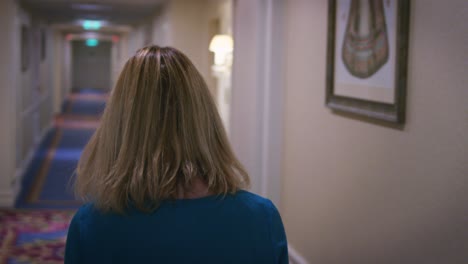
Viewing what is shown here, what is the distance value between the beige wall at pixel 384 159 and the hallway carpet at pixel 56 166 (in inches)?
53.6

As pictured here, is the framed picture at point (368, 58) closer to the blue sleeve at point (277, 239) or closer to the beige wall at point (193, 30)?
the blue sleeve at point (277, 239)

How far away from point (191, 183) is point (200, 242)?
0.44 ft

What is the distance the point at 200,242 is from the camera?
1373mm

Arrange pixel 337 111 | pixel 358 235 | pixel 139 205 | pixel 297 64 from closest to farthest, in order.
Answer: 1. pixel 139 205
2. pixel 358 235
3. pixel 337 111
4. pixel 297 64

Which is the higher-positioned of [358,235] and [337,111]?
[337,111]

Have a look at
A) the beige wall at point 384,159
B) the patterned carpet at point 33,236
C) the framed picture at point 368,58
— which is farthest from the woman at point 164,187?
the patterned carpet at point 33,236

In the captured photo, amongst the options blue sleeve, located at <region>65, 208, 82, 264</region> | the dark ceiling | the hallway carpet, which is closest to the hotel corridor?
the hallway carpet

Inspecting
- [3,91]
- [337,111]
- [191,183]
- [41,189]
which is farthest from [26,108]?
[191,183]

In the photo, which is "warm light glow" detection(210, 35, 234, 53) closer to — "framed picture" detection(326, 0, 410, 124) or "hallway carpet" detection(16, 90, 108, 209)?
"hallway carpet" detection(16, 90, 108, 209)

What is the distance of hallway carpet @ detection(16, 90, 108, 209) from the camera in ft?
23.1

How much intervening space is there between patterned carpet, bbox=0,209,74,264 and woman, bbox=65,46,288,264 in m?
3.65

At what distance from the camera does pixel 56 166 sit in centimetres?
914

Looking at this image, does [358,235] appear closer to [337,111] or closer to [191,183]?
[337,111]

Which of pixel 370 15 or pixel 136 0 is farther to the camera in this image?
pixel 136 0
